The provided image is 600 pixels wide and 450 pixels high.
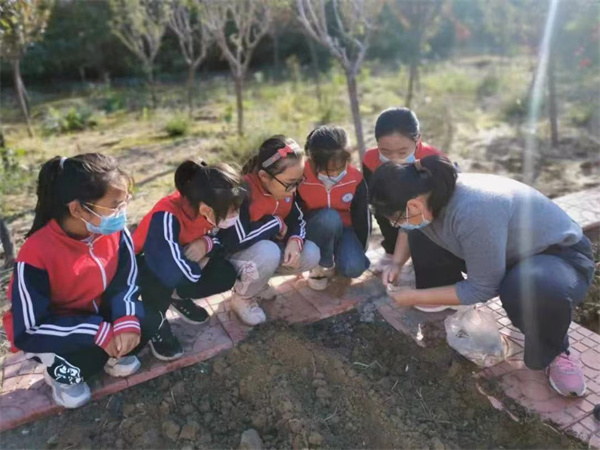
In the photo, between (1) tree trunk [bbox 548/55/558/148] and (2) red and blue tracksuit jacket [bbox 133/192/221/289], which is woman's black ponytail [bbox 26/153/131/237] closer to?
(2) red and blue tracksuit jacket [bbox 133/192/221/289]

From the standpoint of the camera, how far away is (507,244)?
6.37 ft

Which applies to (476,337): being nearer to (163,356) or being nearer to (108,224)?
(163,356)

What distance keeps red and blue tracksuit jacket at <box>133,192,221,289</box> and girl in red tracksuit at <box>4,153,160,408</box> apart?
0.12 meters

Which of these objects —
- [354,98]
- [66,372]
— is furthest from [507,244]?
[354,98]

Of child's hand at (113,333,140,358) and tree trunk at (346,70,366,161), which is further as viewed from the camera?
tree trunk at (346,70,366,161)

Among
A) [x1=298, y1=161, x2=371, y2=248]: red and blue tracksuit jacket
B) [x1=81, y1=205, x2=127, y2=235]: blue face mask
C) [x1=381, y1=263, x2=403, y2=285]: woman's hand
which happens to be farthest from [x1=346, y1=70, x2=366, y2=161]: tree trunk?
[x1=81, y1=205, x2=127, y2=235]: blue face mask

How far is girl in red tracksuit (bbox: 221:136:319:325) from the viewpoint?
90.4 inches

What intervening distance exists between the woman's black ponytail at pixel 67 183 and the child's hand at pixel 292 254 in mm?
902

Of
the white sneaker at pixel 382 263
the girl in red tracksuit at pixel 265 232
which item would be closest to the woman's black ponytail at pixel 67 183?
the girl in red tracksuit at pixel 265 232

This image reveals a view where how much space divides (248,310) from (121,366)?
0.60 m

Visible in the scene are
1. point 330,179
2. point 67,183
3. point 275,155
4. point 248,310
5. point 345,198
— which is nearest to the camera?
point 67,183

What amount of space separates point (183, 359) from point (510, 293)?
1325 mm

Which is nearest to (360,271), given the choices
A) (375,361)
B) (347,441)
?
(375,361)

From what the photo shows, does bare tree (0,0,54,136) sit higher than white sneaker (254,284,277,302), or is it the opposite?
bare tree (0,0,54,136)
